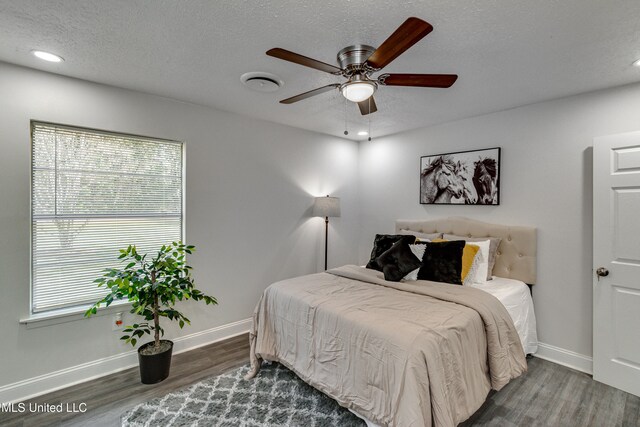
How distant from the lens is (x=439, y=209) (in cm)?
384

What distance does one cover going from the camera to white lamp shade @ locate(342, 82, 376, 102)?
187 centimetres

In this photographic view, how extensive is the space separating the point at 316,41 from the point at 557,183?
2.66m

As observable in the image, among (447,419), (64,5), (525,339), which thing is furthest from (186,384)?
(525,339)

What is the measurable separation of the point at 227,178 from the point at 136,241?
1.11m

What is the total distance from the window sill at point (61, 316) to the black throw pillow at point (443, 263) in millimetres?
2863

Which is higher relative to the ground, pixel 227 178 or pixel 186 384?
pixel 227 178

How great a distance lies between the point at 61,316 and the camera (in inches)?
96.6

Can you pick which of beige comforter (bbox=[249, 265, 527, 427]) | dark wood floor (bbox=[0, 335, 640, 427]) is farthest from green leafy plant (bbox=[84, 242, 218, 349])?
beige comforter (bbox=[249, 265, 527, 427])

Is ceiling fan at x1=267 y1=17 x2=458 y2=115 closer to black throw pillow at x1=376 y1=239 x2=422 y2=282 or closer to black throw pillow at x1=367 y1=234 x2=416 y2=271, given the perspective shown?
black throw pillow at x1=376 y1=239 x2=422 y2=282

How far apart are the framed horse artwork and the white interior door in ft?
2.83

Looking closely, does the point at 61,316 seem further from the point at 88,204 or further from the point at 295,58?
the point at 295,58

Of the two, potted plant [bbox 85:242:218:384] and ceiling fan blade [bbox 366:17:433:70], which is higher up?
ceiling fan blade [bbox 366:17:433:70]

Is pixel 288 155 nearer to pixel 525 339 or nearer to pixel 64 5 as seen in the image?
pixel 64 5

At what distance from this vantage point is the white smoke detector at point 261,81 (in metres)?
2.41
